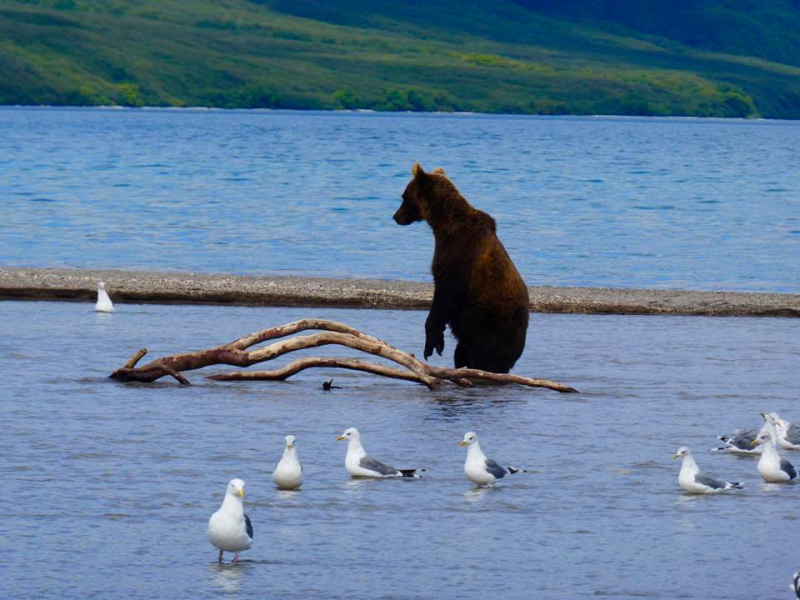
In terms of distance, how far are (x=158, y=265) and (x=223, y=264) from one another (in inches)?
60.1

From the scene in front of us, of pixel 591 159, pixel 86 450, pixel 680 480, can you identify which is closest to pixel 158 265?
pixel 86 450

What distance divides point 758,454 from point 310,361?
4647 mm

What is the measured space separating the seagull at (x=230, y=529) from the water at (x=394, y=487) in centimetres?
16

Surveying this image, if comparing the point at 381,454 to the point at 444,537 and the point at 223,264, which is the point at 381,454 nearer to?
the point at 444,537

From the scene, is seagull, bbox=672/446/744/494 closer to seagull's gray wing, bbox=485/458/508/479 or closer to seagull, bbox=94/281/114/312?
seagull's gray wing, bbox=485/458/508/479

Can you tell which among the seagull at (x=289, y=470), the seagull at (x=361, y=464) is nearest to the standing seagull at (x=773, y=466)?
the seagull at (x=361, y=464)

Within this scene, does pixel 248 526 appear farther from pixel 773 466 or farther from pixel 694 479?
pixel 773 466

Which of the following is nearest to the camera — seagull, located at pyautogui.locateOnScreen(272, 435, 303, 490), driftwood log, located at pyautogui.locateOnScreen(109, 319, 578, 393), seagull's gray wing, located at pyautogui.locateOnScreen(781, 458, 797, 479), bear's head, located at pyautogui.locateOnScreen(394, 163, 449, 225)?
seagull, located at pyautogui.locateOnScreen(272, 435, 303, 490)

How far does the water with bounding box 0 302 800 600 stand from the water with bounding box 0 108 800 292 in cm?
1580

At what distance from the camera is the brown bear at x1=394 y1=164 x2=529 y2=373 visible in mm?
16672

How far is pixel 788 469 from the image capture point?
39.7 ft

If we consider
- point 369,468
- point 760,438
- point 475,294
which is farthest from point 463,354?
point 369,468

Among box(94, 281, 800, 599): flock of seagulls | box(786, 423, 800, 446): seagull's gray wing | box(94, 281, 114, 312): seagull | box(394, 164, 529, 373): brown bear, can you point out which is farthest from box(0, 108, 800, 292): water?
box(94, 281, 800, 599): flock of seagulls

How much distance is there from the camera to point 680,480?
37.9 ft
